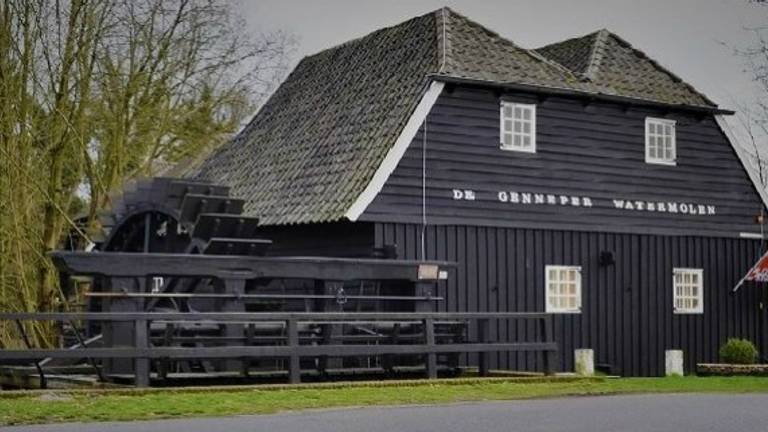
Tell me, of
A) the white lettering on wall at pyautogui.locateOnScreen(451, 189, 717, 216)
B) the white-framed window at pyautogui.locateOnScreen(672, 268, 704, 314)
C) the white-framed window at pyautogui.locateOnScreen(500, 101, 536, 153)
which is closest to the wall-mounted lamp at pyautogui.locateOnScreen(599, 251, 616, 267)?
the white lettering on wall at pyautogui.locateOnScreen(451, 189, 717, 216)

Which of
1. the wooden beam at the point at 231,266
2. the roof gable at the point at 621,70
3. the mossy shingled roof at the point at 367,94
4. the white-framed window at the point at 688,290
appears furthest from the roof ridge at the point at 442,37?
the white-framed window at the point at 688,290

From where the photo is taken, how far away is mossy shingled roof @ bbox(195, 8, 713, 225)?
1056 inches

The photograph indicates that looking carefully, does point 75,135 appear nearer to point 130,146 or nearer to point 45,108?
point 45,108

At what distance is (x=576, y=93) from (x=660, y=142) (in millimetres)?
3014

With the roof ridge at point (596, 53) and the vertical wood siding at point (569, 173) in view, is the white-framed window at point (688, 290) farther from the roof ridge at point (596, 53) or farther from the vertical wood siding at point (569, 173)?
the roof ridge at point (596, 53)

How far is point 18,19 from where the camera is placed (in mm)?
28375

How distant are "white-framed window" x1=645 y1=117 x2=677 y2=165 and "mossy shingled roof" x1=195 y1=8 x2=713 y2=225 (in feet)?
1.80

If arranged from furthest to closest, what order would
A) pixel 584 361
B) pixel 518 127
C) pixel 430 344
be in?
1. pixel 518 127
2. pixel 584 361
3. pixel 430 344

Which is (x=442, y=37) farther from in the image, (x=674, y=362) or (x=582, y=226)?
(x=674, y=362)

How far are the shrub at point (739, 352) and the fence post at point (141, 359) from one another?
14361 millimetres

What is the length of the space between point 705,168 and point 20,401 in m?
18.5

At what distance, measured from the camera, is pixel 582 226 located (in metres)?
28.8

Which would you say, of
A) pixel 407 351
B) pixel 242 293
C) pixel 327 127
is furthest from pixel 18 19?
pixel 407 351

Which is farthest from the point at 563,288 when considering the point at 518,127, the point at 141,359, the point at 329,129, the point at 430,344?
the point at 141,359
